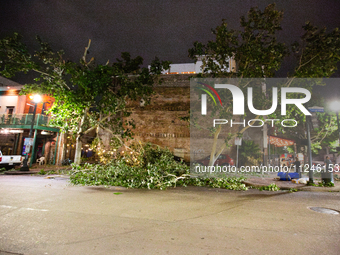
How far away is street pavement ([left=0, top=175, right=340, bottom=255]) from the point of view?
132 inches

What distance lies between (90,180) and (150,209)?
18.6ft

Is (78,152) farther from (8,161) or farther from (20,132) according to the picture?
(20,132)

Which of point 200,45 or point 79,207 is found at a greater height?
point 200,45

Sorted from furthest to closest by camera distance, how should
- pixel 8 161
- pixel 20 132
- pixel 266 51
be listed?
1. pixel 20 132
2. pixel 8 161
3. pixel 266 51

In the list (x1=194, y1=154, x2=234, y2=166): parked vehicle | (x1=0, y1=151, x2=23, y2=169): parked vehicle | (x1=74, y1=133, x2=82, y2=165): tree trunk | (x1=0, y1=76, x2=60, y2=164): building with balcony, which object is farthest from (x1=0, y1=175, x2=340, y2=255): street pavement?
(x1=0, y1=76, x2=60, y2=164): building with balcony

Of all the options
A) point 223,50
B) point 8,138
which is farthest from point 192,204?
point 8,138

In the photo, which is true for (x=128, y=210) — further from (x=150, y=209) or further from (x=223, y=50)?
(x=223, y=50)

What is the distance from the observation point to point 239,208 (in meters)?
5.99

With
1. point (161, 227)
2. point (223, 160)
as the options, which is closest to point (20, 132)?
point (223, 160)

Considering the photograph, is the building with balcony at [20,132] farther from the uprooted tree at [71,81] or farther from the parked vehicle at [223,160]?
the parked vehicle at [223,160]

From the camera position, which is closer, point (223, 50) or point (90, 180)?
point (90, 180)

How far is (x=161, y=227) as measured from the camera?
4.25m

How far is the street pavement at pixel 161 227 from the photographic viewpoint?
11.0 ft

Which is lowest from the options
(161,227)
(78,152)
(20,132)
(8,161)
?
(161,227)
